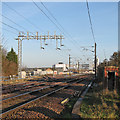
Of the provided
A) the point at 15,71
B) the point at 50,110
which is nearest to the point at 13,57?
the point at 15,71

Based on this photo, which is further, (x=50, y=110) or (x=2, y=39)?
(x=2, y=39)

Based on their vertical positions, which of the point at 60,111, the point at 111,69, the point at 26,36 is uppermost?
the point at 26,36

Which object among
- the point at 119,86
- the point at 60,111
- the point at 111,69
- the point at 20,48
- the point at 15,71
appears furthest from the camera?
the point at 15,71

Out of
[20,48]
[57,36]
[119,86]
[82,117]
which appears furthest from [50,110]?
[20,48]

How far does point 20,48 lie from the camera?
102ft

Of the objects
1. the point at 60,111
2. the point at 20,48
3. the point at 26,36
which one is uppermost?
the point at 26,36

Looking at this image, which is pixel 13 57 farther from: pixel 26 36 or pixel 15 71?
pixel 26 36

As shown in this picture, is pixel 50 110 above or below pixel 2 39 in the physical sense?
below

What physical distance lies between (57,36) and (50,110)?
20.4 metres

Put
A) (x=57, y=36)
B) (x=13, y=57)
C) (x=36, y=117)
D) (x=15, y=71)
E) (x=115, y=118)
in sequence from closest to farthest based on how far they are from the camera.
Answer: (x=115, y=118)
(x=36, y=117)
(x=57, y=36)
(x=15, y=71)
(x=13, y=57)

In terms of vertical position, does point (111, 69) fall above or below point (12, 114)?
above

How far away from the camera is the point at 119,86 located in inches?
540

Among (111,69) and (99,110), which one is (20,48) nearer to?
(111,69)

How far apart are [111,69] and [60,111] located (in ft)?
33.6
